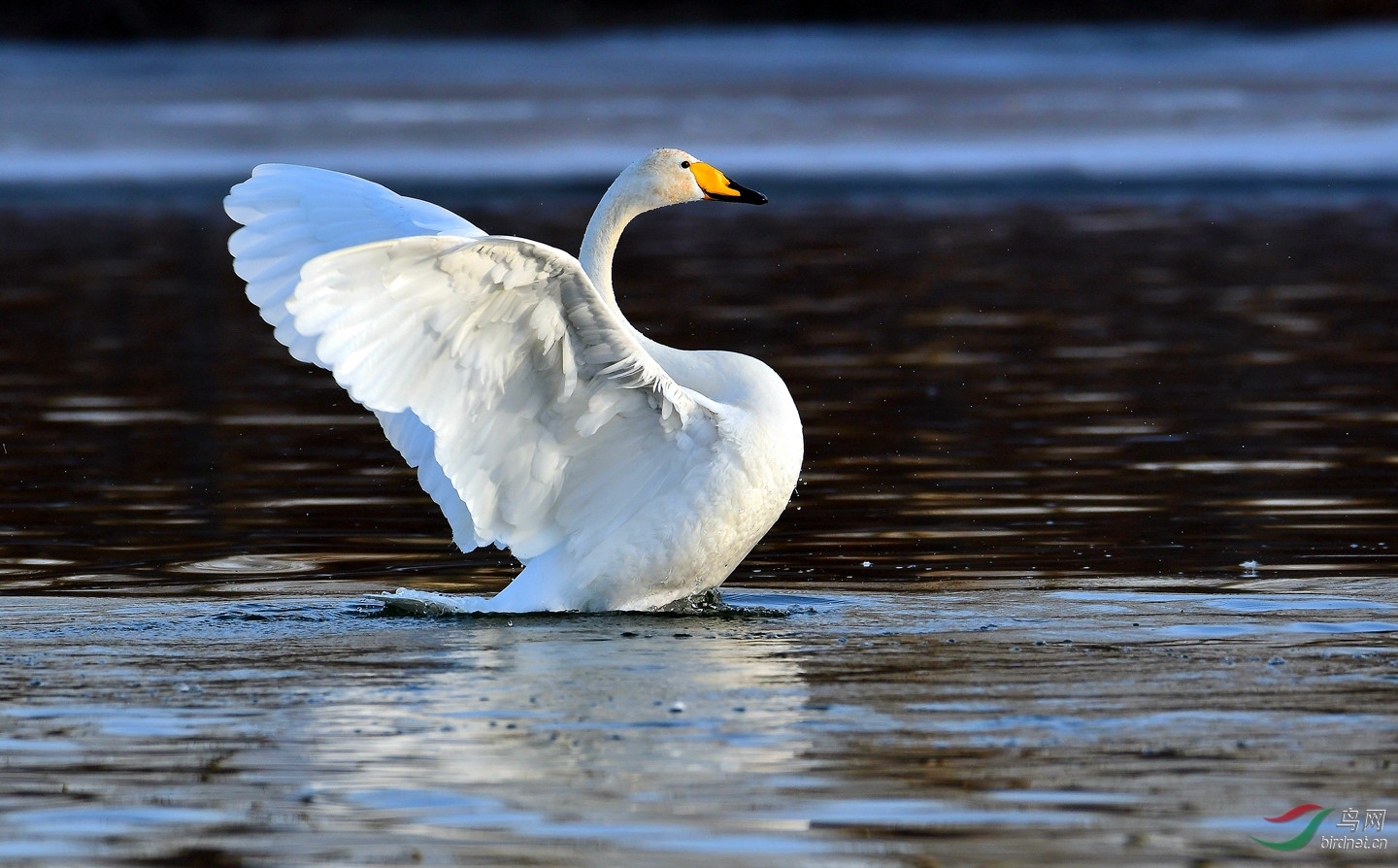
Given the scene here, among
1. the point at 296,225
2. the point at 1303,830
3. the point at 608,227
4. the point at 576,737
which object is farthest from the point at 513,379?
the point at 1303,830

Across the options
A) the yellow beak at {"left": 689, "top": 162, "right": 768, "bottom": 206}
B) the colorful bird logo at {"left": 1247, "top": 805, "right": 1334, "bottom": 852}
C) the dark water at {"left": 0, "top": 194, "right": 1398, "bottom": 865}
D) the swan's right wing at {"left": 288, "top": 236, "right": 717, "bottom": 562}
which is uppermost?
the yellow beak at {"left": 689, "top": 162, "right": 768, "bottom": 206}

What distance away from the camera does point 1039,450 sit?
10.7 meters

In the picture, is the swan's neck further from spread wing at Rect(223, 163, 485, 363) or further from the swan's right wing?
the swan's right wing

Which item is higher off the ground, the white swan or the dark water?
the white swan

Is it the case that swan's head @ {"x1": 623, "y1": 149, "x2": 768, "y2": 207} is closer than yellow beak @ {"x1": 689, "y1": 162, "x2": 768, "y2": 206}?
Yes

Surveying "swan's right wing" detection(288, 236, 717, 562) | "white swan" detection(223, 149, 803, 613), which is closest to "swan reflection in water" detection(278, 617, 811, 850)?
"white swan" detection(223, 149, 803, 613)

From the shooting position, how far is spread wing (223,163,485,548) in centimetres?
755

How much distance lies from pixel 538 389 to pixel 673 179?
1177 mm

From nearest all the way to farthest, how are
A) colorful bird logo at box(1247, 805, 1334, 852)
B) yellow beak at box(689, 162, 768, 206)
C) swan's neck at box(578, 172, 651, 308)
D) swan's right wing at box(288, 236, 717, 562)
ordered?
colorful bird logo at box(1247, 805, 1334, 852), swan's right wing at box(288, 236, 717, 562), swan's neck at box(578, 172, 651, 308), yellow beak at box(689, 162, 768, 206)

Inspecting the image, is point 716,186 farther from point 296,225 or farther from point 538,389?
point 296,225

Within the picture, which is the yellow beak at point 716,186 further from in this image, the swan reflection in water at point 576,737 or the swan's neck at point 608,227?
the swan reflection in water at point 576,737

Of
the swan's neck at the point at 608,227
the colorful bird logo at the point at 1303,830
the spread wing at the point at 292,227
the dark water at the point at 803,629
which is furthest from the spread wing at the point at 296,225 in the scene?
the colorful bird logo at the point at 1303,830

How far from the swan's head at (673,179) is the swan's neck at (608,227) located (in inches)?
1.2

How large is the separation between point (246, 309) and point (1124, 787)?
13.5m
